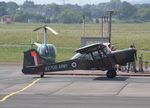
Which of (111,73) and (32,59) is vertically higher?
(32,59)

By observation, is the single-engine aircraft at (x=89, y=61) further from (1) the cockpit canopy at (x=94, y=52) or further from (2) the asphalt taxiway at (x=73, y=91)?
(2) the asphalt taxiway at (x=73, y=91)

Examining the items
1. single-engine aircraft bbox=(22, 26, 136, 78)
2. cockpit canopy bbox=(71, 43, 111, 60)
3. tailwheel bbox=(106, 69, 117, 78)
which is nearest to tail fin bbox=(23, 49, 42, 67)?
single-engine aircraft bbox=(22, 26, 136, 78)

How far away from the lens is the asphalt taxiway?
21469 millimetres

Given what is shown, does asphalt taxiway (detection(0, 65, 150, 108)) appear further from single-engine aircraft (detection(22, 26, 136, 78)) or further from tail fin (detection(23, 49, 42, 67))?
tail fin (detection(23, 49, 42, 67))

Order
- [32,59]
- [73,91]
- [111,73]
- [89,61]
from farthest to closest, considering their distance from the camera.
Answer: [32,59]
[89,61]
[111,73]
[73,91]

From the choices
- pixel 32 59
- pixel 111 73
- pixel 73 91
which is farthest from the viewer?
pixel 32 59

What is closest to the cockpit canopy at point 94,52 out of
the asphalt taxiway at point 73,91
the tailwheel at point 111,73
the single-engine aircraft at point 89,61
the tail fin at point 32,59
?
the single-engine aircraft at point 89,61

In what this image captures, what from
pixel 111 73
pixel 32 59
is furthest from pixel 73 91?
pixel 32 59

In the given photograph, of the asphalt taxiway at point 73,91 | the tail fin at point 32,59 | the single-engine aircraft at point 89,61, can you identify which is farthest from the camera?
the tail fin at point 32,59

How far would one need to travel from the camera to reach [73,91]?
26484mm

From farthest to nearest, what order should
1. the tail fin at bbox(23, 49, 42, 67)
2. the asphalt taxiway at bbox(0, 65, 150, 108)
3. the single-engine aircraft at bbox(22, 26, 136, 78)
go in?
the tail fin at bbox(23, 49, 42, 67) → the single-engine aircraft at bbox(22, 26, 136, 78) → the asphalt taxiway at bbox(0, 65, 150, 108)

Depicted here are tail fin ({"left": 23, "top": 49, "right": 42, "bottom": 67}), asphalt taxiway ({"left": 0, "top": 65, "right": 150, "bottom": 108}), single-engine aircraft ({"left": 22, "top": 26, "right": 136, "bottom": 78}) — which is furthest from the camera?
tail fin ({"left": 23, "top": 49, "right": 42, "bottom": 67})

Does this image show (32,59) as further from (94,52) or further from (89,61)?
(94,52)

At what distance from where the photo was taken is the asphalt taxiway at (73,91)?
21469 mm
